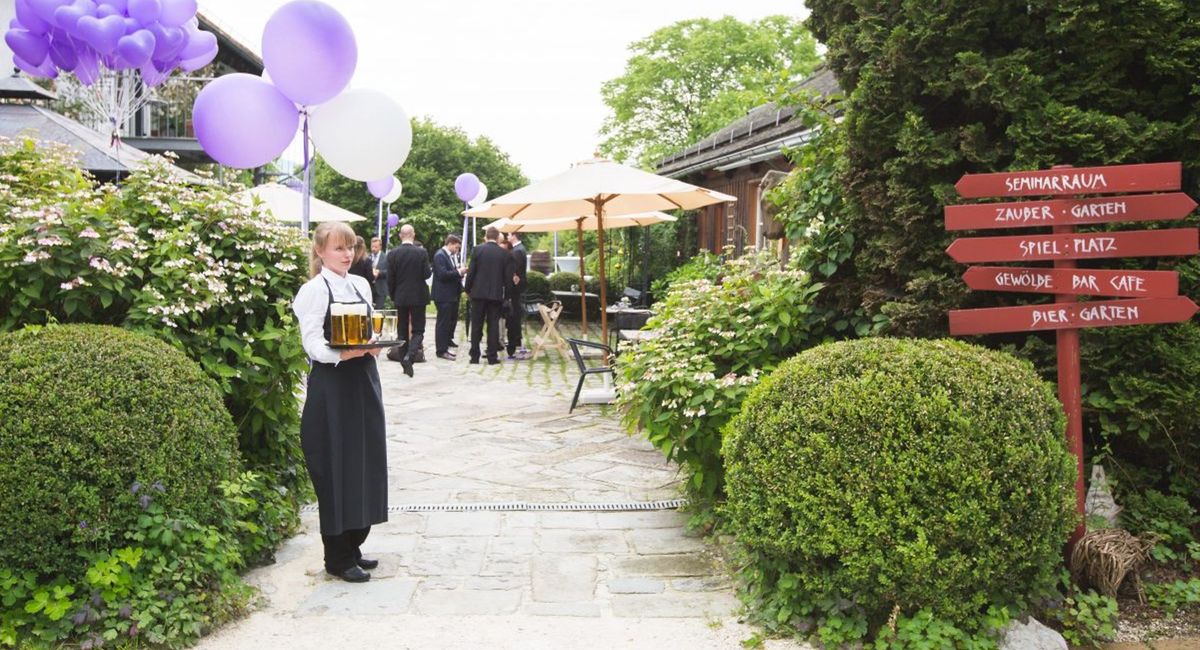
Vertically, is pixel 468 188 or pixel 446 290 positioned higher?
pixel 468 188

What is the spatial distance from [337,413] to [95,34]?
8.26m

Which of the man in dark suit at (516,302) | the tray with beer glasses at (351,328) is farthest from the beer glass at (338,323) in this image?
the man in dark suit at (516,302)

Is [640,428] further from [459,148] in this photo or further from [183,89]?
[459,148]

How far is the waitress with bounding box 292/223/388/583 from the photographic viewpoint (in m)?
4.17

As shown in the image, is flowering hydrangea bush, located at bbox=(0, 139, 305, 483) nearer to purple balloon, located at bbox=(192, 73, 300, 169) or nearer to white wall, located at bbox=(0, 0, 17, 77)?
purple balloon, located at bbox=(192, 73, 300, 169)

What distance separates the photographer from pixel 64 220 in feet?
15.2

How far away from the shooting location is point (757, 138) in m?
12.4

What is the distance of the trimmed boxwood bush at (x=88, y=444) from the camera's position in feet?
11.6

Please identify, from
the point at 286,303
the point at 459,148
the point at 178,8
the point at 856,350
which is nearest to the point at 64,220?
the point at 286,303

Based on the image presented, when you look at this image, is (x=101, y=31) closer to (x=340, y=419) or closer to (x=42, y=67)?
(x=42, y=67)

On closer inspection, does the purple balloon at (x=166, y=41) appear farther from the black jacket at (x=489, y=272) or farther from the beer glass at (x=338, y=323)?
the beer glass at (x=338, y=323)

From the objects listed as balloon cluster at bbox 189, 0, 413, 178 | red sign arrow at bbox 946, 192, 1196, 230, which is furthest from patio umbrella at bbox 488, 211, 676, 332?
red sign arrow at bbox 946, 192, 1196, 230

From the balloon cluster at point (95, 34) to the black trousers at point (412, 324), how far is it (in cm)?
440

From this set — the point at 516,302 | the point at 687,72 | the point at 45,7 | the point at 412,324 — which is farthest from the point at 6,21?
the point at 687,72
